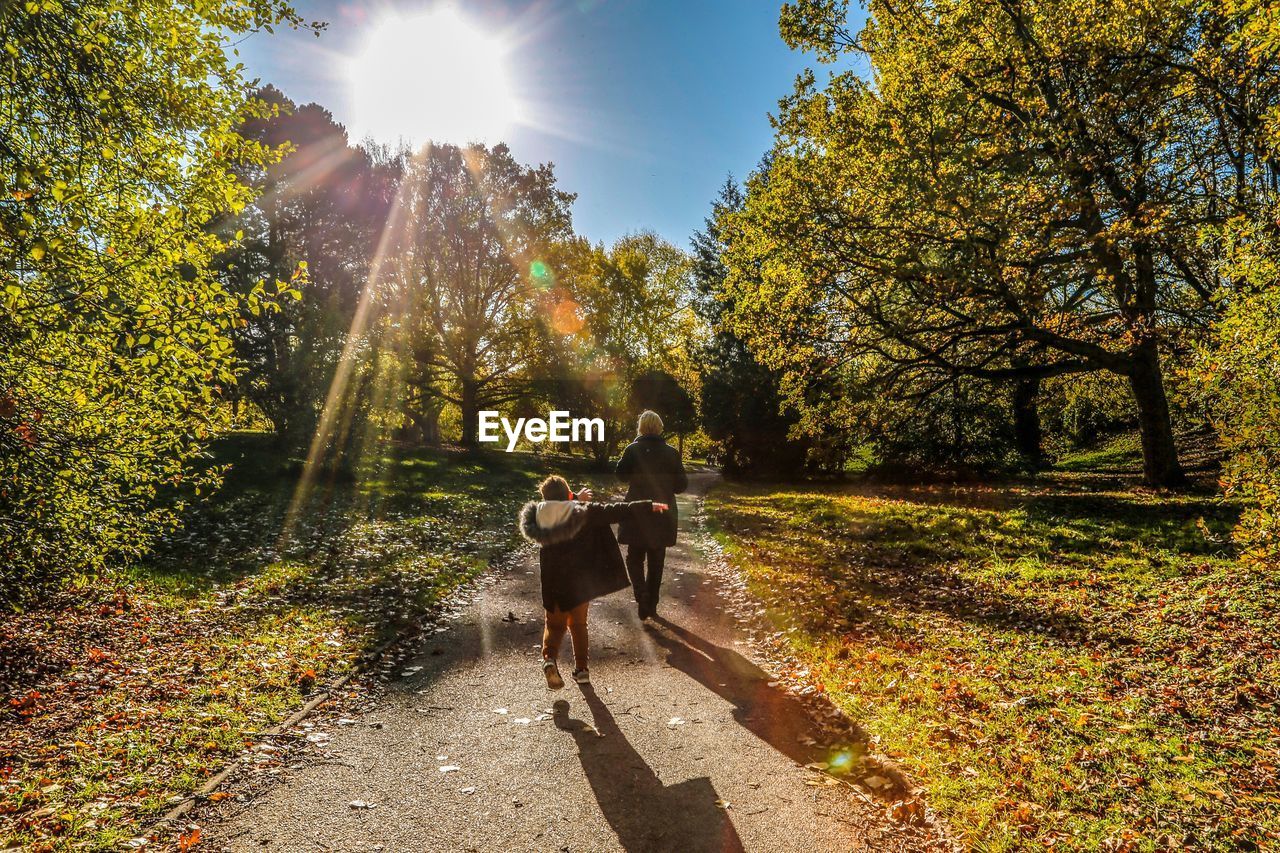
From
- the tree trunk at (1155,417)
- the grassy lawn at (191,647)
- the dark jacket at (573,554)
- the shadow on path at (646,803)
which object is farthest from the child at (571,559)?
the tree trunk at (1155,417)

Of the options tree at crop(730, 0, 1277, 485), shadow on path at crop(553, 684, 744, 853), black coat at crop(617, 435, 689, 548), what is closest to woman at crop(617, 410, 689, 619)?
black coat at crop(617, 435, 689, 548)

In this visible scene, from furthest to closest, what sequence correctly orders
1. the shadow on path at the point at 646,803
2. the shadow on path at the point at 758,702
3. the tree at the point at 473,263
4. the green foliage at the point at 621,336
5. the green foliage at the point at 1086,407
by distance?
1. the green foliage at the point at 621,336
2. the tree at the point at 473,263
3. the green foliage at the point at 1086,407
4. the shadow on path at the point at 758,702
5. the shadow on path at the point at 646,803

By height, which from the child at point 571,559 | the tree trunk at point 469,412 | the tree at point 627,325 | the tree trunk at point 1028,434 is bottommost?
the child at point 571,559

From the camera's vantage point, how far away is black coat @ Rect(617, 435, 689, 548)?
7625 mm

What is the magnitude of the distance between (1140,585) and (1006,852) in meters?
6.34

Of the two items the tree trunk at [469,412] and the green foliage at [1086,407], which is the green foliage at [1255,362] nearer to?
the green foliage at [1086,407]

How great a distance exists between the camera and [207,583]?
31.7 feet

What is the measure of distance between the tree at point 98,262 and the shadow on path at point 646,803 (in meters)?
5.29

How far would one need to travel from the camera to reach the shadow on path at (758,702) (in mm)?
4887

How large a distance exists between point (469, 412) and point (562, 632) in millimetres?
28125

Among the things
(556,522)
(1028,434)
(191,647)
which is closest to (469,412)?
(1028,434)

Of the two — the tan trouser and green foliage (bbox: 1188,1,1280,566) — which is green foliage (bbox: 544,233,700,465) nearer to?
the tan trouser

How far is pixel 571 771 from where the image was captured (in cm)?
461

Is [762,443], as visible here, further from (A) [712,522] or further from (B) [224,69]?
(B) [224,69]
